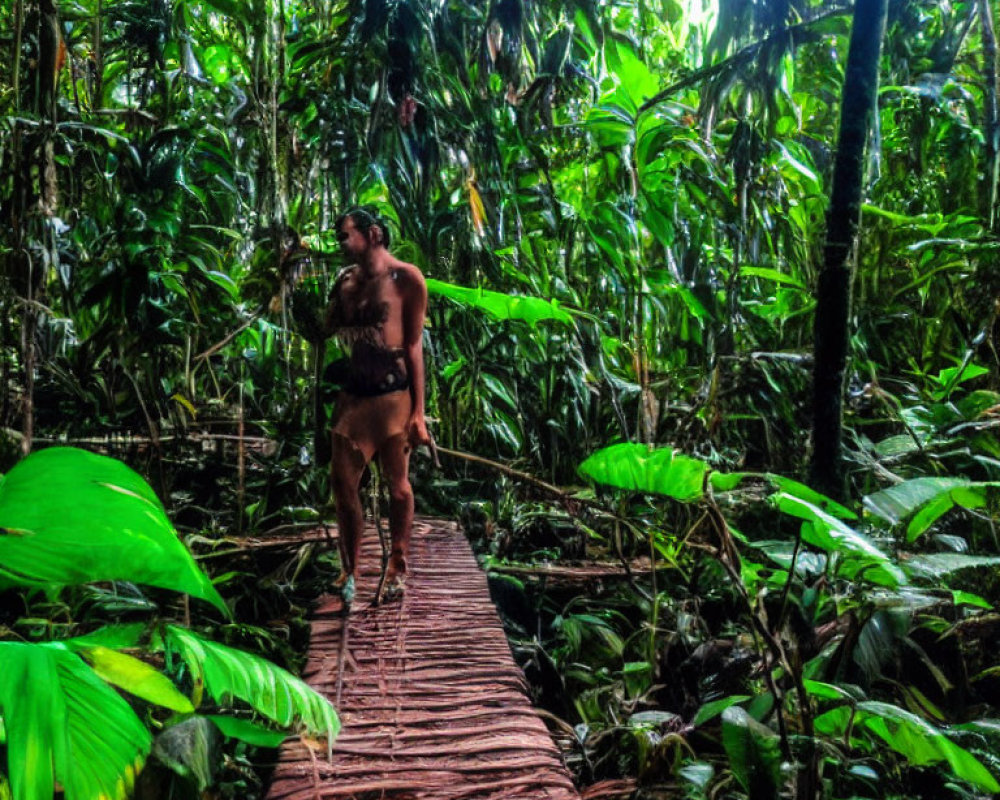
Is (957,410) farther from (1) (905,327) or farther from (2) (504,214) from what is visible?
(2) (504,214)

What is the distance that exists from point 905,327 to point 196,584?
16.3 feet

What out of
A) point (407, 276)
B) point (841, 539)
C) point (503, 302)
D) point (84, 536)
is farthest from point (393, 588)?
point (84, 536)

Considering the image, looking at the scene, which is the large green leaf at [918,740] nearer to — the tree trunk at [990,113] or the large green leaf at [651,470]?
the large green leaf at [651,470]

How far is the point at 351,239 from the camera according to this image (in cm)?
267

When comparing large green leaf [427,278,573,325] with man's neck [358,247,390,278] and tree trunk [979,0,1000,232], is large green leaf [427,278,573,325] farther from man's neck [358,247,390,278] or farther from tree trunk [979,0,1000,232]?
tree trunk [979,0,1000,232]

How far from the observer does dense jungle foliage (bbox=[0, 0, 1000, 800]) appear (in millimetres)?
1916

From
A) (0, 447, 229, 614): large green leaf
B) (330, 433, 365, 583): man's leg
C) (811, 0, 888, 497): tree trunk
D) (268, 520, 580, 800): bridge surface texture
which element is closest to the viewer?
(0, 447, 229, 614): large green leaf

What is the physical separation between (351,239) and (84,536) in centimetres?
172

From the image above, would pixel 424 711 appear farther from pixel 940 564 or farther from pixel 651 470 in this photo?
pixel 940 564

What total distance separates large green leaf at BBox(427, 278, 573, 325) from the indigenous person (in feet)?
2.99

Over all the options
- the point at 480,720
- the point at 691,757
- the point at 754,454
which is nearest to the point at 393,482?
the point at 480,720

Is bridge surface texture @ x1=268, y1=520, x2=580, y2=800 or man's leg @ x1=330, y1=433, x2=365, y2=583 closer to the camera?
bridge surface texture @ x1=268, y1=520, x2=580, y2=800

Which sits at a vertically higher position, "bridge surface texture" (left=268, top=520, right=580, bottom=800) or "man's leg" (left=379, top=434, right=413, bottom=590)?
"man's leg" (left=379, top=434, right=413, bottom=590)

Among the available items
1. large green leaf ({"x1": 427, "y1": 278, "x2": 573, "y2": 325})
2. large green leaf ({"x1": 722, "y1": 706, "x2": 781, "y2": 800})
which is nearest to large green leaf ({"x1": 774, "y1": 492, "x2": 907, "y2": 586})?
large green leaf ({"x1": 722, "y1": 706, "x2": 781, "y2": 800})
